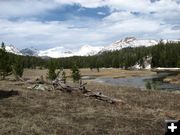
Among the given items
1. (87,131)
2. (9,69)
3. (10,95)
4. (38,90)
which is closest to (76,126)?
(87,131)

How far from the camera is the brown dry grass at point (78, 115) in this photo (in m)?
22.1

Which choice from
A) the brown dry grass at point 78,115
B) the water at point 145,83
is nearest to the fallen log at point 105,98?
the brown dry grass at point 78,115

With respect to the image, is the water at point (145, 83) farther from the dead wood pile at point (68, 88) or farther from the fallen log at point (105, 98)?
the fallen log at point (105, 98)

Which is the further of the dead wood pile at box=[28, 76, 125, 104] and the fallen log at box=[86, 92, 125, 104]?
the dead wood pile at box=[28, 76, 125, 104]

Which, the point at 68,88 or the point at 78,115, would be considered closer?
the point at 78,115

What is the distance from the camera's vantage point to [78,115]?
26422 millimetres

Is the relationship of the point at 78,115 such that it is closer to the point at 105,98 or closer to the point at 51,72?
the point at 105,98

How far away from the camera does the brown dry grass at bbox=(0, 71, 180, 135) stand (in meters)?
22.1

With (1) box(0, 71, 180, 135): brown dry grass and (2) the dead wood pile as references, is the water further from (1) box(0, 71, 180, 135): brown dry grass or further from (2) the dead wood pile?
(1) box(0, 71, 180, 135): brown dry grass

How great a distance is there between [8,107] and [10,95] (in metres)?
5.78

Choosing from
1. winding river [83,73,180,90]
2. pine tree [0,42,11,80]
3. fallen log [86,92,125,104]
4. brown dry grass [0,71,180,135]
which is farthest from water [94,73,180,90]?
brown dry grass [0,71,180,135]

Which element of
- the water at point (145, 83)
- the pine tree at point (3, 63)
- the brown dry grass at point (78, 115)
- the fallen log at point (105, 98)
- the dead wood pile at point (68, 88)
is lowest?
the water at point (145, 83)

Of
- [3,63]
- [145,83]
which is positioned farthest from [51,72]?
[145,83]

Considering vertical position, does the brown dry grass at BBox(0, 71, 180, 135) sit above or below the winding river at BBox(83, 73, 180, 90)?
above
